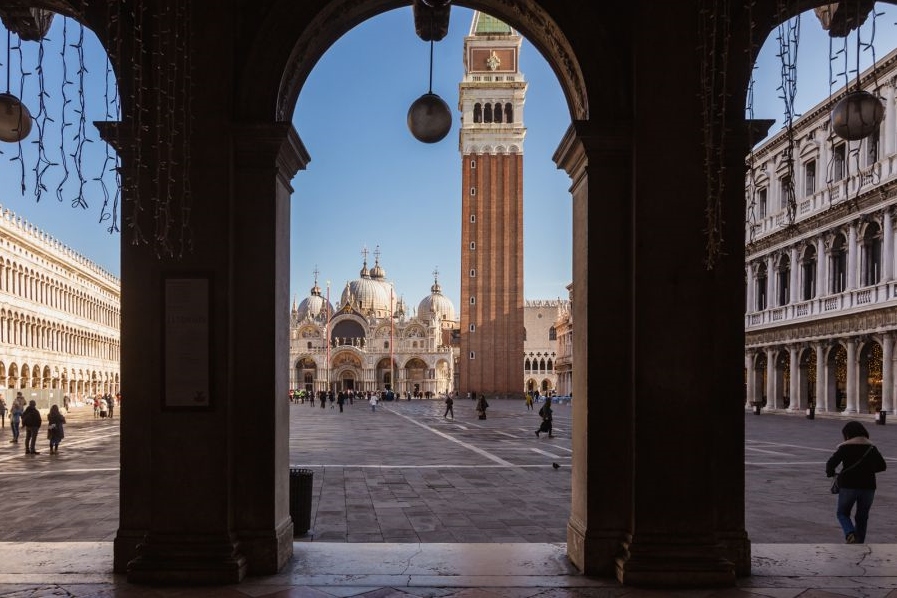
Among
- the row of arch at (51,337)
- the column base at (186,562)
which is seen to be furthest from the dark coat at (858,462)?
the row of arch at (51,337)

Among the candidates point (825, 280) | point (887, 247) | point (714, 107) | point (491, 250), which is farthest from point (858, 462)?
point (491, 250)

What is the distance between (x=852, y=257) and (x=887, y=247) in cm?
284

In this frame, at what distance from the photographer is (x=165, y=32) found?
17.8ft

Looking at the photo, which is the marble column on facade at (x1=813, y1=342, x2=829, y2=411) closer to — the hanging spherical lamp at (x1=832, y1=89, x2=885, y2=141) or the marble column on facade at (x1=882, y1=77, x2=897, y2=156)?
the marble column on facade at (x1=882, y1=77, x2=897, y2=156)

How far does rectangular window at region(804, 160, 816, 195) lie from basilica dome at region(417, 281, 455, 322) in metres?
89.5

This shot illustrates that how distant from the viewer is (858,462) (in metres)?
7.13

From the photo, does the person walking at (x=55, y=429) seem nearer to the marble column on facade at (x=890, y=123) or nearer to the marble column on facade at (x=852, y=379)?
the marble column on facade at (x=852, y=379)

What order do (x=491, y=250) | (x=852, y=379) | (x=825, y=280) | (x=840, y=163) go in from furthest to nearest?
(x=491, y=250) < (x=825, y=280) < (x=840, y=163) < (x=852, y=379)

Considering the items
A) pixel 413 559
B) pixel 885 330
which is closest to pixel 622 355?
pixel 413 559

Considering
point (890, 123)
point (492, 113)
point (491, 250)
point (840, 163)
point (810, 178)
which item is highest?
point (492, 113)

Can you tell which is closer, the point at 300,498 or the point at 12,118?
the point at 12,118

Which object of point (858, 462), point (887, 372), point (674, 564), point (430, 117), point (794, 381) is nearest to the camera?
point (674, 564)

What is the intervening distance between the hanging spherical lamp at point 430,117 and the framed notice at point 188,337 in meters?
2.12

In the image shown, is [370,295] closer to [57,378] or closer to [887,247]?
[57,378]
